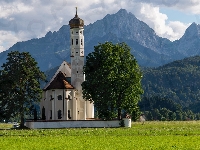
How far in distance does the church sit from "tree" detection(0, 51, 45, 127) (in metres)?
5.62

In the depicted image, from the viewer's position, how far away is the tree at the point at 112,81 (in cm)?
8075

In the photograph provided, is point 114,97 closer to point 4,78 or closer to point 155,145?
point 4,78

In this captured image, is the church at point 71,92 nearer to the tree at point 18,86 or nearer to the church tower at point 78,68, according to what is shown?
the church tower at point 78,68

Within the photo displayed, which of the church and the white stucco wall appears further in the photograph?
the church

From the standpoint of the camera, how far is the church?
90.2m

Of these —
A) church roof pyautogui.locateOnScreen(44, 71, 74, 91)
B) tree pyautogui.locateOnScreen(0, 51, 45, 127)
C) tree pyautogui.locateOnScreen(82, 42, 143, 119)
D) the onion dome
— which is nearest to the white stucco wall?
tree pyautogui.locateOnScreen(82, 42, 143, 119)

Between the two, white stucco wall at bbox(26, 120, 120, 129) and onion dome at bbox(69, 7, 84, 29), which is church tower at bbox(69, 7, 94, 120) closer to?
Result: onion dome at bbox(69, 7, 84, 29)

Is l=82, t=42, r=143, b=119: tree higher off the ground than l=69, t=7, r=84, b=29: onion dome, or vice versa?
l=69, t=7, r=84, b=29: onion dome

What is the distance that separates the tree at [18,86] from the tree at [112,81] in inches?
394

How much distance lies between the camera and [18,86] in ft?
277

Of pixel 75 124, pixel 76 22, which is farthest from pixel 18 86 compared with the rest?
pixel 76 22

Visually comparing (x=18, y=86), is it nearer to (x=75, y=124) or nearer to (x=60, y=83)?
(x=60, y=83)

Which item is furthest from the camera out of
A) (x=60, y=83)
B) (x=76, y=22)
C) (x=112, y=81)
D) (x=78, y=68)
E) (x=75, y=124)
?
(x=76, y=22)

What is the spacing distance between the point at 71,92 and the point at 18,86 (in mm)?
11626
